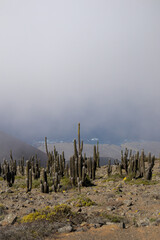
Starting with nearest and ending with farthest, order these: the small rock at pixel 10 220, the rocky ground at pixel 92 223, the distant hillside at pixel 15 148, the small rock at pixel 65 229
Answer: the rocky ground at pixel 92 223 < the small rock at pixel 65 229 < the small rock at pixel 10 220 < the distant hillside at pixel 15 148

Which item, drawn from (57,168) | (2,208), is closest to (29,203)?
(2,208)

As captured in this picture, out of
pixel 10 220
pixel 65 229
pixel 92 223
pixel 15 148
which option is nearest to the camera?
pixel 65 229

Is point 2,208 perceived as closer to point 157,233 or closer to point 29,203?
point 29,203

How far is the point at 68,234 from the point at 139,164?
17802mm

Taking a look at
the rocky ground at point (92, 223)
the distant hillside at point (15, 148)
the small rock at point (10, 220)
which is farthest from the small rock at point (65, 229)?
the distant hillside at point (15, 148)

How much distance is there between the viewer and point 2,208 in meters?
12.2

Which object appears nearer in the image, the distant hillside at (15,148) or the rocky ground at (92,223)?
the rocky ground at (92,223)

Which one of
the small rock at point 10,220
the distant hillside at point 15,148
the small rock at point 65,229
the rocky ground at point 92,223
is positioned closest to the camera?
the rocky ground at point 92,223

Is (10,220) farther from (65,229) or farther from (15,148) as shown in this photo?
(15,148)

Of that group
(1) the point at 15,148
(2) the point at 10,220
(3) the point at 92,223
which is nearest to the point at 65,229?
(3) the point at 92,223

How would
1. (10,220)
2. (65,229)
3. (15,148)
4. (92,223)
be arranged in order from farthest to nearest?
1. (15,148)
2. (10,220)
3. (92,223)
4. (65,229)

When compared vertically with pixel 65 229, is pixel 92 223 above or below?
below

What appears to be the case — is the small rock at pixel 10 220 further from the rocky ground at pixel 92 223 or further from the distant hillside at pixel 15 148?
the distant hillside at pixel 15 148

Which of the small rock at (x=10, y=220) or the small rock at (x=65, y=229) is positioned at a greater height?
the small rock at (x=65, y=229)
